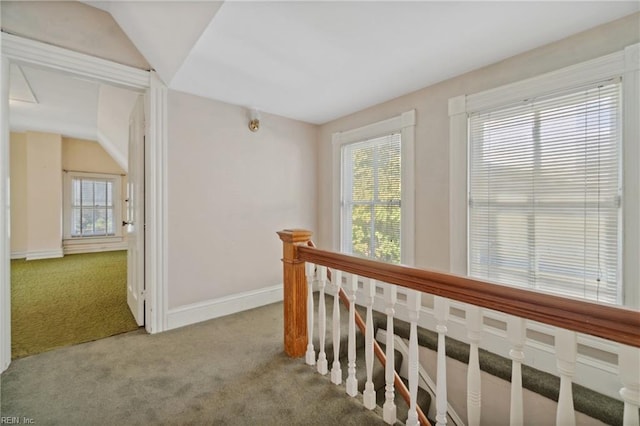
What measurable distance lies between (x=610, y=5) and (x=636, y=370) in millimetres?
1925

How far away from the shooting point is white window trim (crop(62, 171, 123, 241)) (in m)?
5.93

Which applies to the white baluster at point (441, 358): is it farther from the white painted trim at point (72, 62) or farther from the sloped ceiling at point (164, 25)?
the white painted trim at point (72, 62)

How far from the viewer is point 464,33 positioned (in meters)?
1.75

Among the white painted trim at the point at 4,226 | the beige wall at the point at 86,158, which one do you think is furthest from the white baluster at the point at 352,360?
the beige wall at the point at 86,158

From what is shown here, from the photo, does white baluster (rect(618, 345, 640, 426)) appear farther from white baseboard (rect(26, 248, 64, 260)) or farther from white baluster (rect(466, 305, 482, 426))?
white baseboard (rect(26, 248, 64, 260))

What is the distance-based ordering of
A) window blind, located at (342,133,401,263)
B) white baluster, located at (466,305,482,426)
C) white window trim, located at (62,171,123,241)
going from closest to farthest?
1. white baluster, located at (466,305,482,426)
2. window blind, located at (342,133,401,263)
3. white window trim, located at (62,171,123,241)

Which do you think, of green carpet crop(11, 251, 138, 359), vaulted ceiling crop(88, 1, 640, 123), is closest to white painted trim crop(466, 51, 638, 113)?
vaulted ceiling crop(88, 1, 640, 123)

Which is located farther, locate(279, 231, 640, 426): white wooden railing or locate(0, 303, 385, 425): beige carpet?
locate(0, 303, 385, 425): beige carpet

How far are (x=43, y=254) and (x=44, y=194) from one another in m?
1.20

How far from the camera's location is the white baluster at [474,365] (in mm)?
1051

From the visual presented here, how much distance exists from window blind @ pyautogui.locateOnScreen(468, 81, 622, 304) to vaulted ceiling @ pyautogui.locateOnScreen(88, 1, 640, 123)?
0.46m

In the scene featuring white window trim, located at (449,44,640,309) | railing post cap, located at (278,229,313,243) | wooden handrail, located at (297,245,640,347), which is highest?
white window trim, located at (449,44,640,309)

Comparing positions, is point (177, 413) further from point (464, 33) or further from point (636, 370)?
point (464, 33)

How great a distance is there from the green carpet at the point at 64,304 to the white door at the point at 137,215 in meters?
0.24
